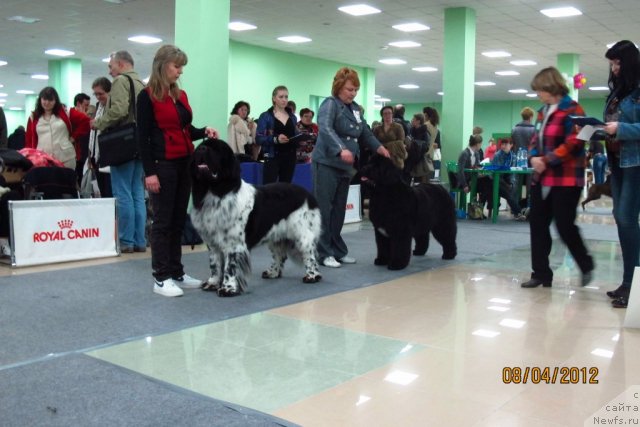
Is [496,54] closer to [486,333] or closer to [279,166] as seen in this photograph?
[279,166]

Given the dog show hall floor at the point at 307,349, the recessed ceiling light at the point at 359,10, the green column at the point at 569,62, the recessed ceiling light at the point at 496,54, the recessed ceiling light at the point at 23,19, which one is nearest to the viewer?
the dog show hall floor at the point at 307,349

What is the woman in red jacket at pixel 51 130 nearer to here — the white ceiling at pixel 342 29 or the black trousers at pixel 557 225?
the black trousers at pixel 557 225

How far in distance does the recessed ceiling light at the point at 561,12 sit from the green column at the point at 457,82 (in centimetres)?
145

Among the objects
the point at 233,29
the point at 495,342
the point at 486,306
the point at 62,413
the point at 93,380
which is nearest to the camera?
the point at 62,413

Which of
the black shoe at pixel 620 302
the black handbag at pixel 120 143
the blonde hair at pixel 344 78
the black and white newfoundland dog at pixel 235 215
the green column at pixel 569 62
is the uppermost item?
the green column at pixel 569 62

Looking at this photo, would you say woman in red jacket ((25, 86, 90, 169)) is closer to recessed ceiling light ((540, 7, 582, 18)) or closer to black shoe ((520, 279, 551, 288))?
black shoe ((520, 279, 551, 288))

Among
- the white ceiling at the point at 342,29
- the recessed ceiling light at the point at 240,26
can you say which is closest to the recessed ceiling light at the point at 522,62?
the white ceiling at the point at 342,29

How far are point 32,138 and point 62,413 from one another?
488 centimetres

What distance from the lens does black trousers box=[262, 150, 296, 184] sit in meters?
7.48

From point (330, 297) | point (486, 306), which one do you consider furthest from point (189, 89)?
point (486, 306)

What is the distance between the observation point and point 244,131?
973 centimetres

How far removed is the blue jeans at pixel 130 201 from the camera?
19.2 feet

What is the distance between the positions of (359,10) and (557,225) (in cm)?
904

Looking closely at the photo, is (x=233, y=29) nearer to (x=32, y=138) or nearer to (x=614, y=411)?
(x=32, y=138)
